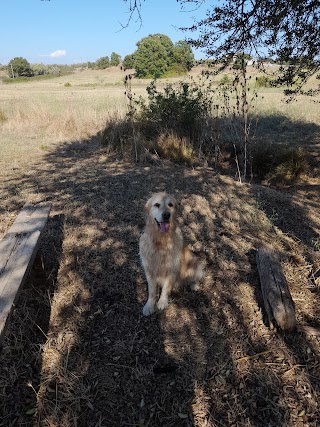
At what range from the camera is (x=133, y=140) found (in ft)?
27.3

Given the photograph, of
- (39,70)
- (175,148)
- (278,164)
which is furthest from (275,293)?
(39,70)

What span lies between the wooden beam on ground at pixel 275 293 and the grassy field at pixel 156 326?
134 mm

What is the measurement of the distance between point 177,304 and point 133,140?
578 cm

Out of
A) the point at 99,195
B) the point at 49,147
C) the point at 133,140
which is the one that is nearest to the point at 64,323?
the point at 99,195

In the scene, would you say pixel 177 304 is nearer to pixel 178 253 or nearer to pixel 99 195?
pixel 178 253

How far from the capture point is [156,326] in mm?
3031

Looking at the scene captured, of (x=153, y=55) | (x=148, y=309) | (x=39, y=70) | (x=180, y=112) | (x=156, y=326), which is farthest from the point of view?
(x=39, y=70)

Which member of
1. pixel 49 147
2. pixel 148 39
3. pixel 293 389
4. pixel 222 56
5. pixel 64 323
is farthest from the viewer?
pixel 148 39

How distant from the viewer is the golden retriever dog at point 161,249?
314 cm

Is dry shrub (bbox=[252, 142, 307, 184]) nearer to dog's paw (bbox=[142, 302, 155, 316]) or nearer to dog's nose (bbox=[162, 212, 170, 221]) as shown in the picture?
dog's nose (bbox=[162, 212, 170, 221])

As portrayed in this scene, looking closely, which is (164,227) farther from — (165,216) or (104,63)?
(104,63)

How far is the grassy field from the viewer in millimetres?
2320

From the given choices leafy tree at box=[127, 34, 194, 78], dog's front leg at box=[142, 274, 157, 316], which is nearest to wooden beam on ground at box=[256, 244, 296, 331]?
dog's front leg at box=[142, 274, 157, 316]

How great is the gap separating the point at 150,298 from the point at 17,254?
1.30m
